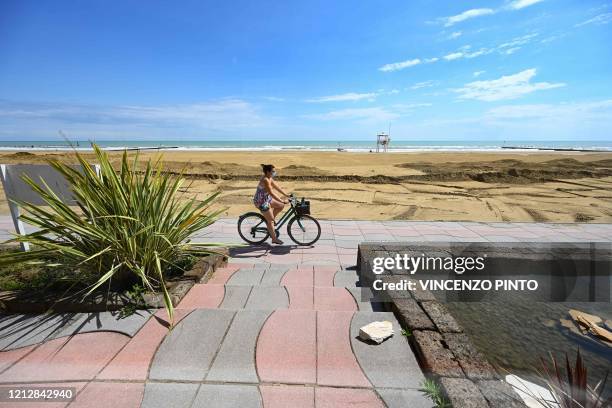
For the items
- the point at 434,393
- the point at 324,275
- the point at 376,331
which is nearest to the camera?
the point at 434,393

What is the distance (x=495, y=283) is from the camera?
12.6 ft

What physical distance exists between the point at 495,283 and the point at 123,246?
4.36 m

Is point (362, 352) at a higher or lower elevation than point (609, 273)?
higher

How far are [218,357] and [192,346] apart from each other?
9.1 inches

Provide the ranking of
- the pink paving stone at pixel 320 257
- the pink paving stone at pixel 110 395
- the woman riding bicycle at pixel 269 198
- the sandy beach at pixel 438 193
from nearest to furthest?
the pink paving stone at pixel 110 395 → the pink paving stone at pixel 320 257 → the woman riding bicycle at pixel 269 198 → the sandy beach at pixel 438 193

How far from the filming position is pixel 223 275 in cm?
396

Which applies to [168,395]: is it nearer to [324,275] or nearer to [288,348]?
[288,348]

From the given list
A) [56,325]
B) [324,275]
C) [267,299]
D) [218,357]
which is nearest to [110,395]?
[218,357]

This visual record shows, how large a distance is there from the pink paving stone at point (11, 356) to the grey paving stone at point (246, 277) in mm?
1874

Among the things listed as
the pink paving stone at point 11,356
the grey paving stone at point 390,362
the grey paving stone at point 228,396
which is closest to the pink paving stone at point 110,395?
→ the grey paving stone at point 228,396

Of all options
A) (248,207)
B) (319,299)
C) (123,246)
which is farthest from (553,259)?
(248,207)

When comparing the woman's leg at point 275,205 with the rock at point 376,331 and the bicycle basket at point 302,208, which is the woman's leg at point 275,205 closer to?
the bicycle basket at point 302,208

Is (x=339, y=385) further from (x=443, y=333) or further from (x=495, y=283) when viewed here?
(x=495, y=283)

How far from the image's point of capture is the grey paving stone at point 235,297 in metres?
2.85
